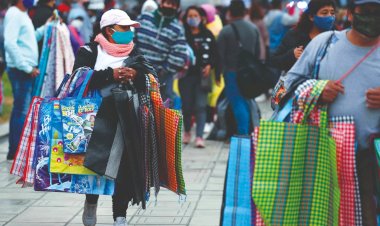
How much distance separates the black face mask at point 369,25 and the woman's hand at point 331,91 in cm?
30

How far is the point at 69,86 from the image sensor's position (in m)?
7.16

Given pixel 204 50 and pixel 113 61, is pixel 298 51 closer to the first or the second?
pixel 113 61

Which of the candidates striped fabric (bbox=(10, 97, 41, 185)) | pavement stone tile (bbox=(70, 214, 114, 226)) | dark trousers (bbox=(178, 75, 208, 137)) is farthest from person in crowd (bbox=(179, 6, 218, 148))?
striped fabric (bbox=(10, 97, 41, 185))

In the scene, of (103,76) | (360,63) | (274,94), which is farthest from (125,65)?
(360,63)

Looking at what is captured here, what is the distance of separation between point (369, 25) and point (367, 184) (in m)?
0.81

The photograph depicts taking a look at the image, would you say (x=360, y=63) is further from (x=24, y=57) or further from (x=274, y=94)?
(x=24, y=57)

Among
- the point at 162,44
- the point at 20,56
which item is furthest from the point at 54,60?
the point at 162,44

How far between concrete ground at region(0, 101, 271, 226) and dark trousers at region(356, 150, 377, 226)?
2.66m

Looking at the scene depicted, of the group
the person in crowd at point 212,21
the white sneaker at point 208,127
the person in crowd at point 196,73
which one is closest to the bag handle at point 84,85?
the person in crowd at point 196,73

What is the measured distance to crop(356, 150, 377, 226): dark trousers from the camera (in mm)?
5320

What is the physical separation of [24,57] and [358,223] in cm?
640

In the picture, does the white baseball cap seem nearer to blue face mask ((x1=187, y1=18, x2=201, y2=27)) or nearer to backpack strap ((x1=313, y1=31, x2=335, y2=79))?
backpack strap ((x1=313, y1=31, x2=335, y2=79))

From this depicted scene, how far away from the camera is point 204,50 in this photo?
13328 millimetres

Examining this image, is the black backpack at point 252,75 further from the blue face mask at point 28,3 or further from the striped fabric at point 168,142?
the striped fabric at point 168,142
